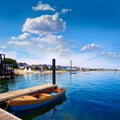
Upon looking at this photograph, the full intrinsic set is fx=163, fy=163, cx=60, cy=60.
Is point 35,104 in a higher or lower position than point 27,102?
lower

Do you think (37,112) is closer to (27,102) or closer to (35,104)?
(35,104)

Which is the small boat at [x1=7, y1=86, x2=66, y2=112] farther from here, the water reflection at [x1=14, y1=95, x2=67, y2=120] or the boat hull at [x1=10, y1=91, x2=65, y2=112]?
the water reflection at [x1=14, y1=95, x2=67, y2=120]

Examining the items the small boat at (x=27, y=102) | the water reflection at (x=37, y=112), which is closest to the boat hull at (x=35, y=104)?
the small boat at (x=27, y=102)

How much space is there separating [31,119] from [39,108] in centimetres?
278

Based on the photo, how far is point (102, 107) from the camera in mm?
19188

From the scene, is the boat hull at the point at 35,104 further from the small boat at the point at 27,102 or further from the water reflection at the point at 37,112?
the water reflection at the point at 37,112

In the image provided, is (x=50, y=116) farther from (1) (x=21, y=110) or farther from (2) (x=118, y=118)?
(2) (x=118, y=118)

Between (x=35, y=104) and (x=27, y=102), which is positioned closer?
(x=27, y=102)

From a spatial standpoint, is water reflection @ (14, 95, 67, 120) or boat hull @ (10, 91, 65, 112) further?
boat hull @ (10, 91, 65, 112)

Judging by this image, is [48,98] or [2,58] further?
[2,58]

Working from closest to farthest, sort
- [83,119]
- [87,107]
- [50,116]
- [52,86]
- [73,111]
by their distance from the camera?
[83,119] → [50,116] → [73,111] → [87,107] → [52,86]

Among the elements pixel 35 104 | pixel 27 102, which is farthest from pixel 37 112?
pixel 27 102

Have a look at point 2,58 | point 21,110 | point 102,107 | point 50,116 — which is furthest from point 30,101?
point 2,58

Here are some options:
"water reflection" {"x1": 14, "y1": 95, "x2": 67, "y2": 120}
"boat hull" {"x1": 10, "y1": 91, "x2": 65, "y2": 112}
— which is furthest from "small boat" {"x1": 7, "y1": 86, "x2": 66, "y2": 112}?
"water reflection" {"x1": 14, "y1": 95, "x2": 67, "y2": 120}
